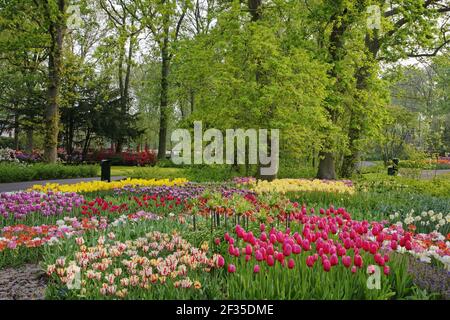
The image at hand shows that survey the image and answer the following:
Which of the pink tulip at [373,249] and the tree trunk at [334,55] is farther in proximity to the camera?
the tree trunk at [334,55]

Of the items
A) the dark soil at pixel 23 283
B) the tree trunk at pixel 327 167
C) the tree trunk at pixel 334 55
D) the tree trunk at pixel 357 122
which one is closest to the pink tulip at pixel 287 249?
the dark soil at pixel 23 283

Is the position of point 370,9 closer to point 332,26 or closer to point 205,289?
point 332,26

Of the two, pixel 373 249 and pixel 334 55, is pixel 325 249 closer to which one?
pixel 373 249

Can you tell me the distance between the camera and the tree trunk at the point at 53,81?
2195 centimetres

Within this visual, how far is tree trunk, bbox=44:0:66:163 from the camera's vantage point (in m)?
22.0

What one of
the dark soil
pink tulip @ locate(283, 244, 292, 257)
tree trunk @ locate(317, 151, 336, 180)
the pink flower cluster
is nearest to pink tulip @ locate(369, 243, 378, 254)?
the pink flower cluster

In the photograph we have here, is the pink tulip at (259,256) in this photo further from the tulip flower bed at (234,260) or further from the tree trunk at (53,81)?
the tree trunk at (53,81)

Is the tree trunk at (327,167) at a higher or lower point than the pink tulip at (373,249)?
higher
